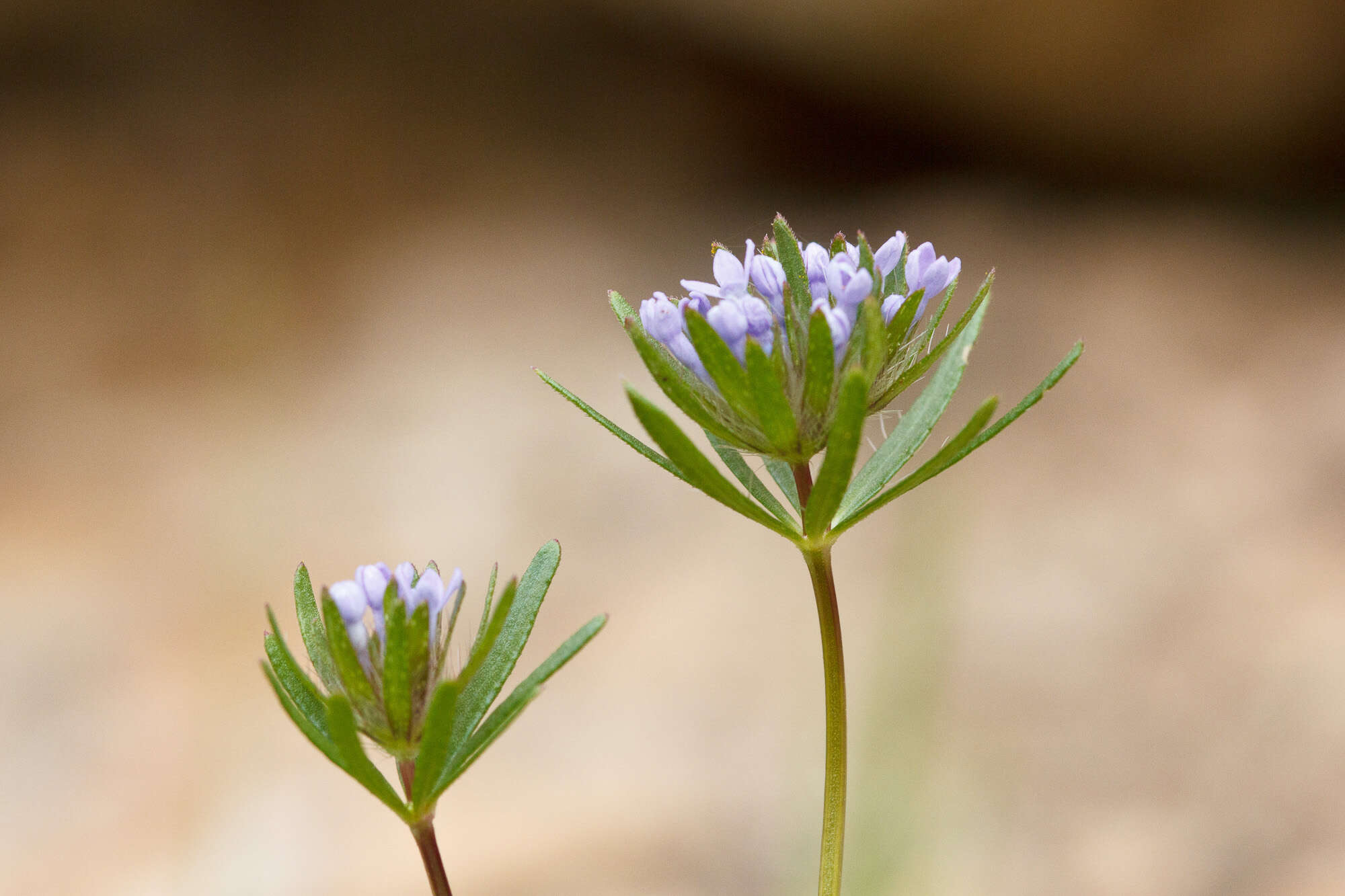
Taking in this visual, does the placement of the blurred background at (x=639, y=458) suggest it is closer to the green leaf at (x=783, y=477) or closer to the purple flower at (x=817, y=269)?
the green leaf at (x=783, y=477)

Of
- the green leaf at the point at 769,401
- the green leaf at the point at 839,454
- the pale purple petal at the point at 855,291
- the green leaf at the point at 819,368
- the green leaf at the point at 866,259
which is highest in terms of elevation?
the green leaf at the point at 866,259

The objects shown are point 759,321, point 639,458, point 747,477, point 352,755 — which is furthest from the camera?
point 639,458

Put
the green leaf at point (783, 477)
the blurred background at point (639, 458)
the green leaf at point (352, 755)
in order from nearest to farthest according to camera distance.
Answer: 1. the green leaf at point (352, 755)
2. the green leaf at point (783, 477)
3. the blurred background at point (639, 458)

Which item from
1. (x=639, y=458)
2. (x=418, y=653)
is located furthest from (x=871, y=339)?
(x=639, y=458)

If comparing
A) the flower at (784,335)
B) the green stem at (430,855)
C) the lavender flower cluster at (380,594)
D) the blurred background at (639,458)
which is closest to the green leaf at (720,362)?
the flower at (784,335)

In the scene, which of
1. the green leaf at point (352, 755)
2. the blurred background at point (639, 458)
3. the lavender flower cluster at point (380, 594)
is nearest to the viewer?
the green leaf at point (352, 755)

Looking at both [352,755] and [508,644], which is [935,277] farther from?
[352,755]

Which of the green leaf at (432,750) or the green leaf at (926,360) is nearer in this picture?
the green leaf at (432,750)
